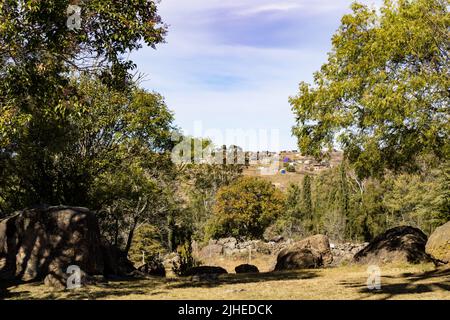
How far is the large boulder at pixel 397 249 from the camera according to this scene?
21.9 m

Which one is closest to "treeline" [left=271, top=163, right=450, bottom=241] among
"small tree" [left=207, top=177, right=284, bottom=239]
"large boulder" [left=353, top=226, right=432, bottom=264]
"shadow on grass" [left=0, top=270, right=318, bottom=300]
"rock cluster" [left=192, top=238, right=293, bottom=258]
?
"small tree" [left=207, top=177, right=284, bottom=239]

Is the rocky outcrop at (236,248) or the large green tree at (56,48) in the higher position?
the large green tree at (56,48)

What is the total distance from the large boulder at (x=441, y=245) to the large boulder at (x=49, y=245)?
40.8 feet

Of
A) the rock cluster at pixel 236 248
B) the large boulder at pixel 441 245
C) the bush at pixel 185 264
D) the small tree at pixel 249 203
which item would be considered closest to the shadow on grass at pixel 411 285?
the large boulder at pixel 441 245

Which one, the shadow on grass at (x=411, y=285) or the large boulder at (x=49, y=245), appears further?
the large boulder at (x=49, y=245)

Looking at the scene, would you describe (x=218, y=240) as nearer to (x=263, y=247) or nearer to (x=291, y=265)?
(x=263, y=247)

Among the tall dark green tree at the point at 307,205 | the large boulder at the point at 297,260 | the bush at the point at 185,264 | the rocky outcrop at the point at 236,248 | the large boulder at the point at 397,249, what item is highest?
the tall dark green tree at the point at 307,205

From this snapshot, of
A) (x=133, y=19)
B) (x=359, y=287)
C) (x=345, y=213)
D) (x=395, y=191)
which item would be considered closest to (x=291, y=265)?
(x=359, y=287)

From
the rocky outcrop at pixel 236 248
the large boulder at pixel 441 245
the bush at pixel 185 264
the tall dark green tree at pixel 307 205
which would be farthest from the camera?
the tall dark green tree at pixel 307 205

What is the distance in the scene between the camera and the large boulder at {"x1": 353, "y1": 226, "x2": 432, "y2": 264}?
21938mm

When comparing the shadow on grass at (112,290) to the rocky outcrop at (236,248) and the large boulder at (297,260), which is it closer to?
the large boulder at (297,260)

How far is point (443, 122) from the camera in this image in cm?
1819

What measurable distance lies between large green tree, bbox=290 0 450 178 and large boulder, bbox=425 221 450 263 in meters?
2.87
